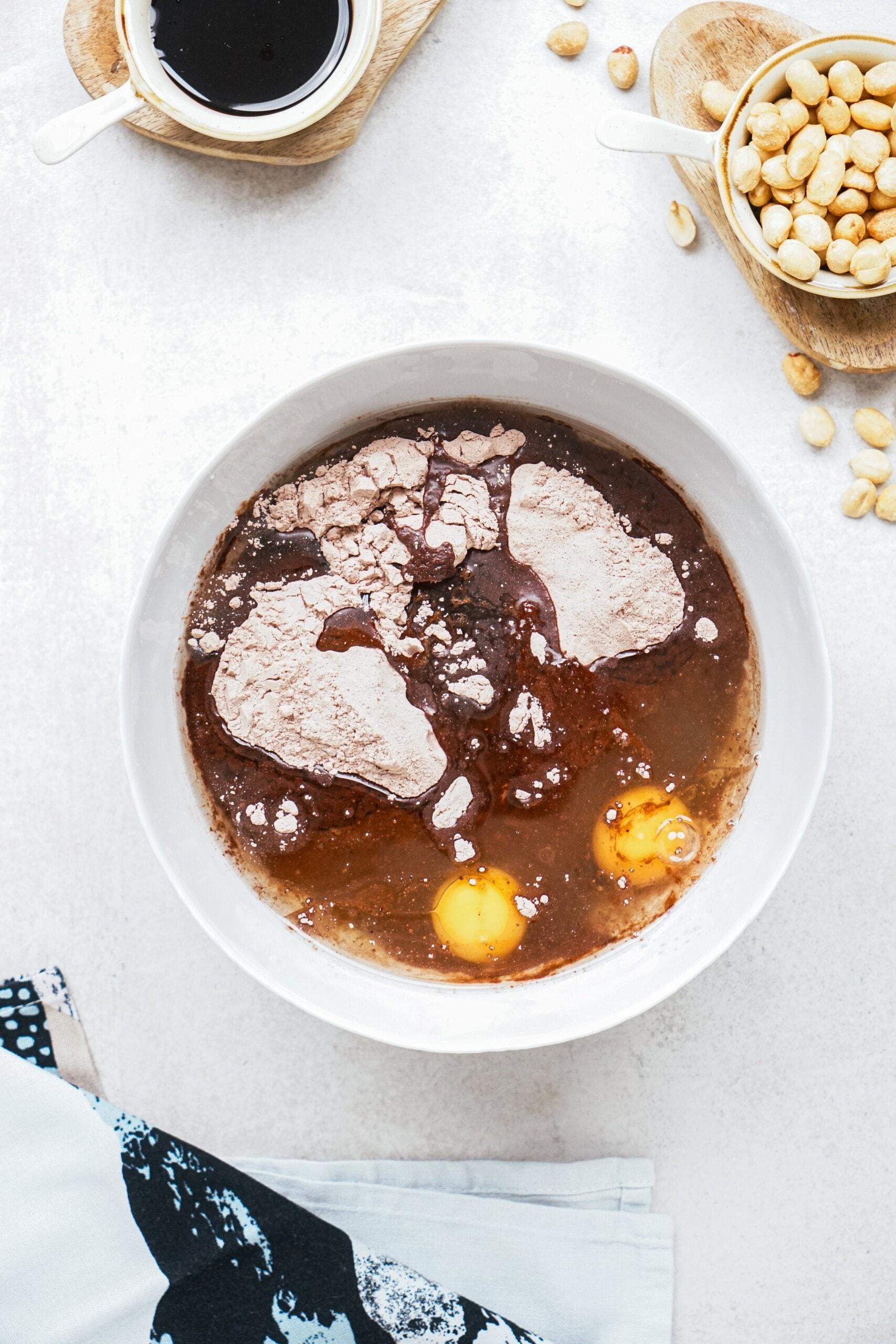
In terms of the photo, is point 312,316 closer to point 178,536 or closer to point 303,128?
point 303,128

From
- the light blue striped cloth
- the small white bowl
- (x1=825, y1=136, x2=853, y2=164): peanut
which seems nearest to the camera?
the small white bowl

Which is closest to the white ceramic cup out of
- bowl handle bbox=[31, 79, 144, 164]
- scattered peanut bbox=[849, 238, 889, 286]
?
bowl handle bbox=[31, 79, 144, 164]

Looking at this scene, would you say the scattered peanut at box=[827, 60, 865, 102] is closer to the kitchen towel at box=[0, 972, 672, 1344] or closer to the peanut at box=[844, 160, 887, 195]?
the peanut at box=[844, 160, 887, 195]

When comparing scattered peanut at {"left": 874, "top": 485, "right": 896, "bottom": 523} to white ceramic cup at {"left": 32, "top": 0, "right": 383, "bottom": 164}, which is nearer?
white ceramic cup at {"left": 32, "top": 0, "right": 383, "bottom": 164}

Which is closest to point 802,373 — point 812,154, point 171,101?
point 812,154

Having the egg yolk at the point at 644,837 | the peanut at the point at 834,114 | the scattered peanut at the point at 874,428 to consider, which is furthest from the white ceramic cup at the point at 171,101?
the egg yolk at the point at 644,837

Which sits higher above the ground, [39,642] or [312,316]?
[312,316]

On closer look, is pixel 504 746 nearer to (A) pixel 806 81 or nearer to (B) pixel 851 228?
(B) pixel 851 228

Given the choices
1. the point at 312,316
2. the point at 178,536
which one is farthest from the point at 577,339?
the point at 178,536
